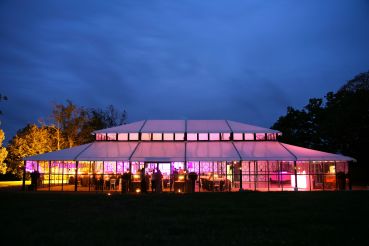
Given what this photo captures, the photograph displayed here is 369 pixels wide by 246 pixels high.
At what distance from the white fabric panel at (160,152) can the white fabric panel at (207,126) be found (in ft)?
4.55

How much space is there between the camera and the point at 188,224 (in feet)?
24.2

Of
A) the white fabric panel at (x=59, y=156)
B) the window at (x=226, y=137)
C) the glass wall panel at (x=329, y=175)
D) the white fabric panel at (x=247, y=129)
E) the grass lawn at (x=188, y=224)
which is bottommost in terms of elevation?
the grass lawn at (x=188, y=224)

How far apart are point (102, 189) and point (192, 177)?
4841 mm

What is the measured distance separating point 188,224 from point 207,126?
15690 mm

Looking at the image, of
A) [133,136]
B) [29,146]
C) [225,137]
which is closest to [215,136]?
[225,137]

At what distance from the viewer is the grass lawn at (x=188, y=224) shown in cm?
594

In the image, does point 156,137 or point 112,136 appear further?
point 112,136

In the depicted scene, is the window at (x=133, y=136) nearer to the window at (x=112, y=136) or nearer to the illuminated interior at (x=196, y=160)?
the illuminated interior at (x=196, y=160)

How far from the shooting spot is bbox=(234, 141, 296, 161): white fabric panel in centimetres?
1862

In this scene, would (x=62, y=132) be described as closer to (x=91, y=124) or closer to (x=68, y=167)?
(x=91, y=124)

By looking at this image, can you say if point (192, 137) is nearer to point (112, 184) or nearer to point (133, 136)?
point (133, 136)

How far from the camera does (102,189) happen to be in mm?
18984

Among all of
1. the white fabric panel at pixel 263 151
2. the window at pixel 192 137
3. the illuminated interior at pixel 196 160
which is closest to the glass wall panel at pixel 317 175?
the illuminated interior at pixel 196 160

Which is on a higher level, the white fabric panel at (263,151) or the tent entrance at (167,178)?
the white fabric panel at (263,151)
